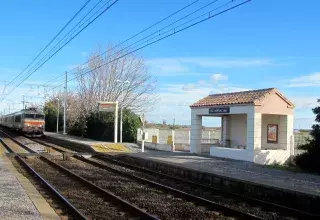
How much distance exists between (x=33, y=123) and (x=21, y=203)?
44311 millimetres

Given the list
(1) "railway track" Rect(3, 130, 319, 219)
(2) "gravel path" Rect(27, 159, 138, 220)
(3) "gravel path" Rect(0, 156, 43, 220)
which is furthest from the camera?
(1) "railway track" Rect(3, 130, 319, 219)

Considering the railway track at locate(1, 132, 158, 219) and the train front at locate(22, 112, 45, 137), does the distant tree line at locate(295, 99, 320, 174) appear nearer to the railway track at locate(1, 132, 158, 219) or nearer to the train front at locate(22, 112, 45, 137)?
the railway track at locate(1, 132, 158, 219)

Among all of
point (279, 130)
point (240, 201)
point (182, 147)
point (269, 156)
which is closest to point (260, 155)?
point (269, 156)

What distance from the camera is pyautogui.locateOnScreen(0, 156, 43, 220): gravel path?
916cm

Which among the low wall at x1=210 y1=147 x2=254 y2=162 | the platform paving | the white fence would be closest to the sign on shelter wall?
the white fence

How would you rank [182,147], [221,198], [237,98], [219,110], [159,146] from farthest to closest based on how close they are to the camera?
[182,147]
[159,146]
[219,110]
[237,98]
[221,198]

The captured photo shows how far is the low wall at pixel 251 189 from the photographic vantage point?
13.6 meters

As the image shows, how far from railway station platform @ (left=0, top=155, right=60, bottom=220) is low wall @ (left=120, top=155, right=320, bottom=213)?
727cm

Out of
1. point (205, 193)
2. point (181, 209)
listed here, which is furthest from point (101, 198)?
point (205, 193)

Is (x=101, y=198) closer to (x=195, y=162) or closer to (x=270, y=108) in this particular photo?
(x=195, y=162)

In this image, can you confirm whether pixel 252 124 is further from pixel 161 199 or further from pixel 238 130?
pixel 161 199

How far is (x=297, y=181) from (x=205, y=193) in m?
3.86

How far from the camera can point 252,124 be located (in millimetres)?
25297

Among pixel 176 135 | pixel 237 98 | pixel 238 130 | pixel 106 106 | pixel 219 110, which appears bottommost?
pixel 176 135
